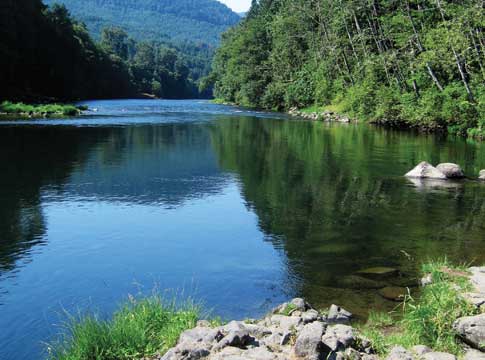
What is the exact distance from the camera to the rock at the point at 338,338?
23.8 ft

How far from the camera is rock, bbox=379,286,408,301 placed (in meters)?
11.0

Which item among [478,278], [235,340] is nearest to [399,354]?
[235,340]

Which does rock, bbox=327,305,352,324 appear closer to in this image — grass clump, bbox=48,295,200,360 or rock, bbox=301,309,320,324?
rock, bbox=301,309,320,324

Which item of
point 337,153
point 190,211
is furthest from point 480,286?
point 337,153

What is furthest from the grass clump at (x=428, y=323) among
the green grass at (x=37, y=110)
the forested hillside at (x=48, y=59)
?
the forested hillside at (x=48, y=59)

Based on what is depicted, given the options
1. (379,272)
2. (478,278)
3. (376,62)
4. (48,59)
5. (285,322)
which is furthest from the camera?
(48,59)

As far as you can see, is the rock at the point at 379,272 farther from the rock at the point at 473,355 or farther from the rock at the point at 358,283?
the rock at the point at 473,355

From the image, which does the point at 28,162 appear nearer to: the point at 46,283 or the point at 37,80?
the point at 46,283

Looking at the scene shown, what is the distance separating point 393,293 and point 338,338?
4226 mm

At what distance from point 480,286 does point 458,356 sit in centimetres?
282

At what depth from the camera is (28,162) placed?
2759cm

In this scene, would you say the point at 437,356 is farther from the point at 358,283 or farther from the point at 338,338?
the point at 358,283

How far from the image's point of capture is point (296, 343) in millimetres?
7203

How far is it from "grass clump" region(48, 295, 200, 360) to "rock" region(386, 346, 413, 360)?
2973 mm
